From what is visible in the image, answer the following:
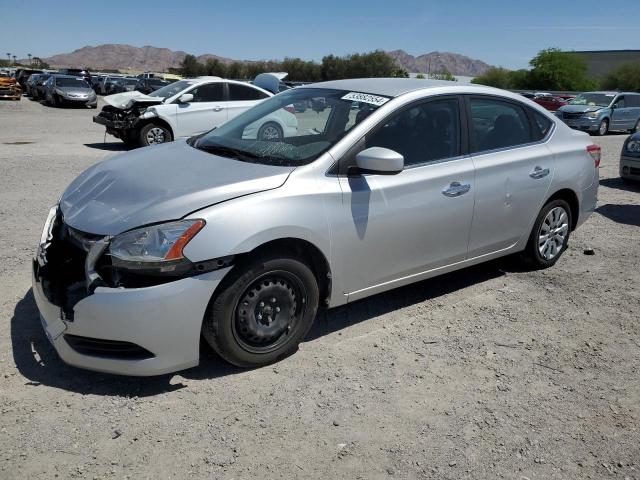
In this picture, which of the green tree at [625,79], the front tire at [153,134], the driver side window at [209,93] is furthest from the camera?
the green tree at [625,79]

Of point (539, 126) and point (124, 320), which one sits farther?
point (539, 126)

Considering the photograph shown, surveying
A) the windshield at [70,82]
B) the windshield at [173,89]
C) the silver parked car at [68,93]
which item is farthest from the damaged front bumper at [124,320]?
the windshield at [70,82]

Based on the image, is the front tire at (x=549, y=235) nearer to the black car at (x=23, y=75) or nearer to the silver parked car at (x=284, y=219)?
the silver parked car at (x=284, y=219)

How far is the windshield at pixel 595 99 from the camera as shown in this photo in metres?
21.8

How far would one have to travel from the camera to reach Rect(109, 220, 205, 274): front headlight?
3.06 m

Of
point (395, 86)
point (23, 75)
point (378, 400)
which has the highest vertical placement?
point (23, 75)

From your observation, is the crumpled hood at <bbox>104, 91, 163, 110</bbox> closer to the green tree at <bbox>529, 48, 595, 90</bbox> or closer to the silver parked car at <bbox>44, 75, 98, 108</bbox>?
the silver parked car at <bbox>44, 75, 98, 108</bbox>

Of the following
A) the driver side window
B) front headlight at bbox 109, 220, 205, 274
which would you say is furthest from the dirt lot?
the driver side window

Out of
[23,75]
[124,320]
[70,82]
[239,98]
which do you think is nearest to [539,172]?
[124,320]

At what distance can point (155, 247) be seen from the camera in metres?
3.09

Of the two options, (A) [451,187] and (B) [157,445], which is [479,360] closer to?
(A) [451,187]

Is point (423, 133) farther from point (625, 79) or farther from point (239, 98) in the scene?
point (625, 79)

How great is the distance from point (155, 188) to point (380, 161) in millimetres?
1397

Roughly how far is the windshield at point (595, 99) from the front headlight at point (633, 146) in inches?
517
